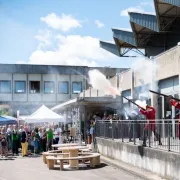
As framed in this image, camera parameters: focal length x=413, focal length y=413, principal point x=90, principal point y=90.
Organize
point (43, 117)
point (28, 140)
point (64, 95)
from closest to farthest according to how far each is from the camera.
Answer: point (28, 140) → point (43, 117) → point (64, 95)

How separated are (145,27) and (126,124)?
15.4 meters

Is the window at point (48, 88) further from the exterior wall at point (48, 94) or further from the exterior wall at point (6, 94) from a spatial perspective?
the exterior wall at point (6, 94)

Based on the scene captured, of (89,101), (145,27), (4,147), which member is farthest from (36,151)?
(145,27)

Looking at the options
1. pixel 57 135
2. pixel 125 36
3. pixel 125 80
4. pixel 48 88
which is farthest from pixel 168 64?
pixel 48 88

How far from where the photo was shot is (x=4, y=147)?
22719 mm

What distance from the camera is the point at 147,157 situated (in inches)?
533

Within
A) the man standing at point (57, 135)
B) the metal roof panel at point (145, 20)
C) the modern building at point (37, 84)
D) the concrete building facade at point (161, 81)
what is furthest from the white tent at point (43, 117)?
the modern building at point (37, 84)

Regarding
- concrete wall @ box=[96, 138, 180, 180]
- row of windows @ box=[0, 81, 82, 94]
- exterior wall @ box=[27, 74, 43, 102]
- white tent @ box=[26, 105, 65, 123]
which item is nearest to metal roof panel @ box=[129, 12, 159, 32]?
white tent @ box=[26, 105, 65, 123]

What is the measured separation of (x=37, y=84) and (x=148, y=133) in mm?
46356

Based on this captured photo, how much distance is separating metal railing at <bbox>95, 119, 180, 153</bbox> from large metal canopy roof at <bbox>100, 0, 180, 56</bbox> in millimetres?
9506

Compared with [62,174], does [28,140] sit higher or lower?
higher

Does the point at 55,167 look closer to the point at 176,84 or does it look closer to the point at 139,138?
the point at 139,138

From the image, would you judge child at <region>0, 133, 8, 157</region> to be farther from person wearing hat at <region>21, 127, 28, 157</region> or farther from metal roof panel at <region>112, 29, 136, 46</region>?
metal roof panel at <region>112, 29, 136, 46</region>

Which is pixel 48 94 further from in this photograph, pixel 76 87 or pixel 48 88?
pixel 76 87
